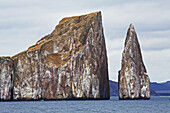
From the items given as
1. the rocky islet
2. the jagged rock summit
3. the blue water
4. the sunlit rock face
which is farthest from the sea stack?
the sunlit rock face

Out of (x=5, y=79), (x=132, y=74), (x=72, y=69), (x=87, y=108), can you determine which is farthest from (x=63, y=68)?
(x=87, y=108)

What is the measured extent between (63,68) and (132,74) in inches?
1031

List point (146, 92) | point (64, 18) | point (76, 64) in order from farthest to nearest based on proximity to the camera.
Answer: point (64, 18), point (76, 64), point (146, 92)

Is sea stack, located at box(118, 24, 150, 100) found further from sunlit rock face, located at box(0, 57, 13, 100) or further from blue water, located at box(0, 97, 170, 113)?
sunlit rock face, located at box(0, 57, 13, 100)

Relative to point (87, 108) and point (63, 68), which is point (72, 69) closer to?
point (63, 68)

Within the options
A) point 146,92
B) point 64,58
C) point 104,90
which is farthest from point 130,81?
point 64,58

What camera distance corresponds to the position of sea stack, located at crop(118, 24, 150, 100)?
150750 millimetres

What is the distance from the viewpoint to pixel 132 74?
152 meters

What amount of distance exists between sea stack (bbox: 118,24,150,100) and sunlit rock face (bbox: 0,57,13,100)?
39.3 m

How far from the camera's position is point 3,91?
158 meters

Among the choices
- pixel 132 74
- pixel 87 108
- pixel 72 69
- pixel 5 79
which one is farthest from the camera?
pixel 72 69

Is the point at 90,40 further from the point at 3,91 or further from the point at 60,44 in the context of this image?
the point at 3,91

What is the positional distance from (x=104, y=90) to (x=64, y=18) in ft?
127

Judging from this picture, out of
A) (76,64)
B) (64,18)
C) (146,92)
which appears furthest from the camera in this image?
(64,18)
